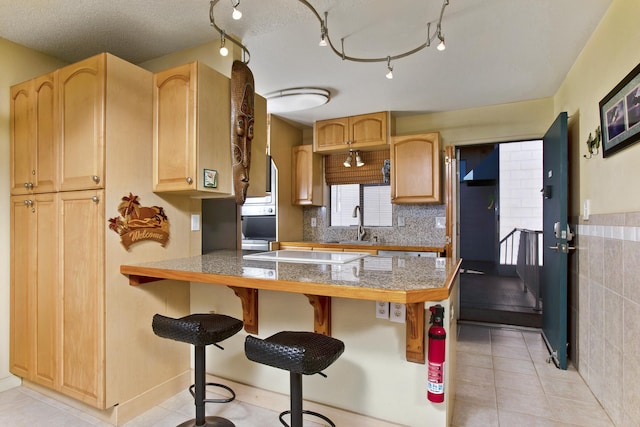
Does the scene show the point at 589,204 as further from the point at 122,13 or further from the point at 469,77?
the point at 122,13

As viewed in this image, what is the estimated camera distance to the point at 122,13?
2008mm

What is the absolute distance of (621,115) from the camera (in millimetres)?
1818

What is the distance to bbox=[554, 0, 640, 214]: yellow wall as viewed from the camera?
1.75 m

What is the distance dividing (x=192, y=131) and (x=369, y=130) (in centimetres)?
243

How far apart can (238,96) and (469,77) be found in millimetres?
2032

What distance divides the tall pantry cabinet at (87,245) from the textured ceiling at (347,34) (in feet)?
1.09

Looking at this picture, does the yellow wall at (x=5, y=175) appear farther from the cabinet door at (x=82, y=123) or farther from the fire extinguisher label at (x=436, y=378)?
the fire extinguisher label at (x=436, y=378)

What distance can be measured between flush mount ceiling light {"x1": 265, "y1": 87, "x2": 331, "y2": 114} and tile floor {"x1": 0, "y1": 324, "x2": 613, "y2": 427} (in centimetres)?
254

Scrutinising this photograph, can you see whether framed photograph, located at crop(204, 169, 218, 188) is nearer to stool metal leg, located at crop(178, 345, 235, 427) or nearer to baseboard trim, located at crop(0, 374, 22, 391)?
stool metal leg, located at crop(178, 345, 235, 427)

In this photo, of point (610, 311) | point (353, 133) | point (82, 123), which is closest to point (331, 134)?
point (353, 133)

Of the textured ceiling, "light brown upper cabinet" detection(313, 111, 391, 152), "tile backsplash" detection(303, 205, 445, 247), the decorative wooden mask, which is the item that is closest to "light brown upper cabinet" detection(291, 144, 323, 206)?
"light brown upper cabinet" detection(313, 111, 391, 152)

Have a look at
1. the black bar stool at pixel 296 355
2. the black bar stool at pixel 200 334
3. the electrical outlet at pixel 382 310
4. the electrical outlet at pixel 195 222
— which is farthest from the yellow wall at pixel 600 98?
the electrical outlet at pixel 195 222

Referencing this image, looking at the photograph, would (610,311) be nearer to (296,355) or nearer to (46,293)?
(296,355)

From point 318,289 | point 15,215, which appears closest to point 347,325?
point 318,289
